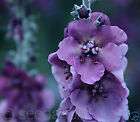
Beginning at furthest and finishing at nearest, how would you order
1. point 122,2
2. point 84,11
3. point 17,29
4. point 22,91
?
point 122,2 → point 17,29 → point 22,91 → point 84,11

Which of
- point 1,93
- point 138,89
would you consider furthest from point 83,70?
point 138,89

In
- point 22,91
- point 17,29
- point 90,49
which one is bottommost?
point 22,91

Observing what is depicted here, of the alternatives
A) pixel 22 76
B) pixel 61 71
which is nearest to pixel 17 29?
pixel 22 76

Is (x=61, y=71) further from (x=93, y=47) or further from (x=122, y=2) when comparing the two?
(x=122, y=2)

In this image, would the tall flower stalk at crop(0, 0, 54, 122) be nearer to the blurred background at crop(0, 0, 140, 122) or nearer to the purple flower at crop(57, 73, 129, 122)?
the blurred background at crop(0, 0, 140, 122)

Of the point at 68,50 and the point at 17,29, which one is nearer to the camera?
the point at 68,50

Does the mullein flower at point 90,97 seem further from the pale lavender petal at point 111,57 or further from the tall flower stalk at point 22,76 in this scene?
the tall flower stalk at point 22,76

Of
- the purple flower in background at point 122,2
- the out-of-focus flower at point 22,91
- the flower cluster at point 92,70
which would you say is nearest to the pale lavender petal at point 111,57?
the flower cluster at point 92,70

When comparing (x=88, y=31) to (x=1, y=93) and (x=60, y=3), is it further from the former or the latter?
(x=60, y=3)

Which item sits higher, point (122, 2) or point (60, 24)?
point (122, 2)
